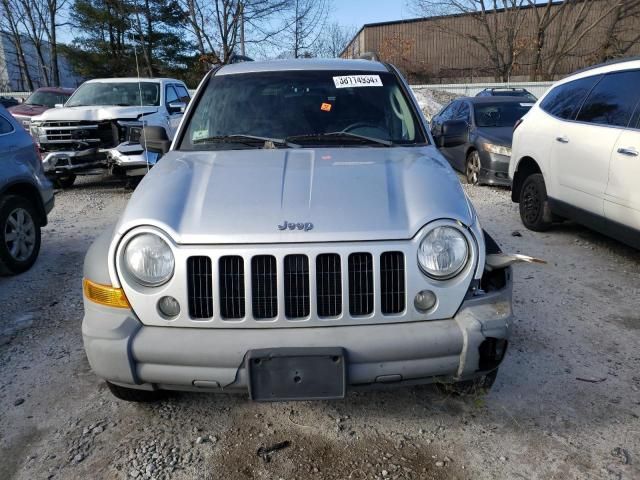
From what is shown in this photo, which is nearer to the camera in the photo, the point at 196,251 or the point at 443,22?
the point at 196,251

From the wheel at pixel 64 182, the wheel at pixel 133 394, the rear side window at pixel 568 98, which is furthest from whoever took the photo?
the wheel at pixel 64 182

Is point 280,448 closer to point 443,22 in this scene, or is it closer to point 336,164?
point 336,164

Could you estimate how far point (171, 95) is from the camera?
1027cm

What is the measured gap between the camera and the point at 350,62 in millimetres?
4023

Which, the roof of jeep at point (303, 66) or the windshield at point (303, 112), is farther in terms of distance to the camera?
the roof of jeep at point (303, 66)

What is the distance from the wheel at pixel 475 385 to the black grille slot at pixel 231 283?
125 cm

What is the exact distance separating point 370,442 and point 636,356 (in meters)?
2.03

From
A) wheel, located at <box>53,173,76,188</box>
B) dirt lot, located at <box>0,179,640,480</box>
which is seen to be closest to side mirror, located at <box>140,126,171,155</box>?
dirt lot, located at <box>0,179,640,480</box>

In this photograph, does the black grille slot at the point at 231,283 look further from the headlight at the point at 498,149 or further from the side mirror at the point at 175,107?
the side mirror at the point at 175,107

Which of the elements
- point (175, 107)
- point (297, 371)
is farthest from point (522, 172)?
point (175, 107)

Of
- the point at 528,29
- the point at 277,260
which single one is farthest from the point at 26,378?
the point at 528,29

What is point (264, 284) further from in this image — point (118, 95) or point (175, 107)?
point (118, 95)

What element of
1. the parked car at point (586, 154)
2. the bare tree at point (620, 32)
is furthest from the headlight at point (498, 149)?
the bare tree at point (620, 32)

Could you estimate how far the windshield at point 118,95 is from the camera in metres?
9.66
